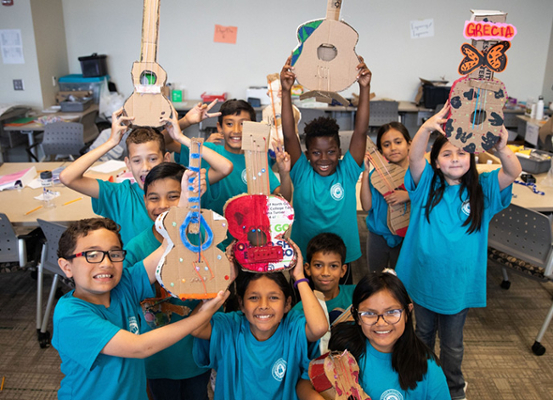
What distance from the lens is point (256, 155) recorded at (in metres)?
1.43

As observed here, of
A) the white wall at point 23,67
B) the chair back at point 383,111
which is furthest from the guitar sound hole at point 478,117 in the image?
the white wall at point 23,67

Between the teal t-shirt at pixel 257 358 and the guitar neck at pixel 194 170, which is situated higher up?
the guitar neck at pixel 194 170

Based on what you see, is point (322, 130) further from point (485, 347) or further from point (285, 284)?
point (485, 347)

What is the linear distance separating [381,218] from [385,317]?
93 centimetres

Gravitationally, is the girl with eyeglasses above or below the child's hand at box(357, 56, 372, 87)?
below

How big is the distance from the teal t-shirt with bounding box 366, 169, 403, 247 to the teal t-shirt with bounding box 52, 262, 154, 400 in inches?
Answer: 49.9

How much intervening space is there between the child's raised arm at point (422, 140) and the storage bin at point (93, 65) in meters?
4.98

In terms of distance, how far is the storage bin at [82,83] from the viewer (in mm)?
5797

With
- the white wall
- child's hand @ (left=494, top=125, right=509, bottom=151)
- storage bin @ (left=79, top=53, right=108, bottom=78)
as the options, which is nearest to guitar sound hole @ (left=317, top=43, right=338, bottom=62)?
child's hand @ (left=494, top=125, right=509, bottom=151)

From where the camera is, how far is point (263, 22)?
228 inches

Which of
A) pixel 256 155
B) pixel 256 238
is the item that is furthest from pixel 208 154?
pixel 256 238

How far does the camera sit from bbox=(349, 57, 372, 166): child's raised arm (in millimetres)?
1723

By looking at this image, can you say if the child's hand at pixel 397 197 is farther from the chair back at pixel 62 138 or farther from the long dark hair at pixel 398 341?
the chair back at pixel 62 138

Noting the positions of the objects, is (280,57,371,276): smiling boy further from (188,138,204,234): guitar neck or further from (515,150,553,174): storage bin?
(515,150,553,174): storage bin
